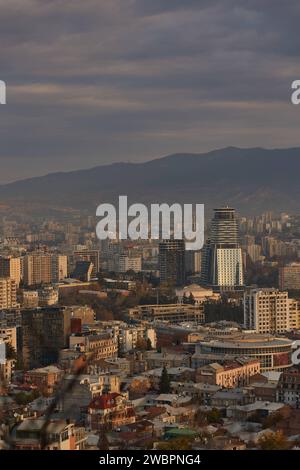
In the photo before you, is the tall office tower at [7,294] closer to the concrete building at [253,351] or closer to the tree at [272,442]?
the concrete building at [253,351]

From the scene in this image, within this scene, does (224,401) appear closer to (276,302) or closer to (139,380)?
(139,380)

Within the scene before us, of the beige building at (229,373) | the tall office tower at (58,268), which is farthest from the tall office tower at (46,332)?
the tall office tower at (58,268)

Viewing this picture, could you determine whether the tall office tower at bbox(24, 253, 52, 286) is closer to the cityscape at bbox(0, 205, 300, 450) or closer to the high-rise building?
the cityscape at bbox(0, 205, 300, 450)

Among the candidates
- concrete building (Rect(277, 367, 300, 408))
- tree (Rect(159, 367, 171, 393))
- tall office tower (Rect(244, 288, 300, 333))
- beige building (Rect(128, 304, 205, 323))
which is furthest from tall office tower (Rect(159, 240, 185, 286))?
concrete building (Rect(277, 367, 300, 408))

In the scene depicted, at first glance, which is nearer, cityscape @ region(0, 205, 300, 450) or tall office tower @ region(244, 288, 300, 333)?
cityscape @ region(0, 205, 300, 450)

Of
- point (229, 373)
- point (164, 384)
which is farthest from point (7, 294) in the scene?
point (164, 384)

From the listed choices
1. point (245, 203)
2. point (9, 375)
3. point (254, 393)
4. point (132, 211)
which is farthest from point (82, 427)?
point (245, 203)
